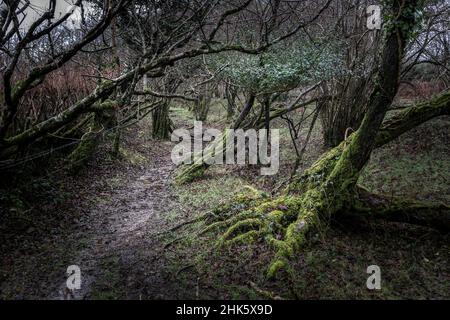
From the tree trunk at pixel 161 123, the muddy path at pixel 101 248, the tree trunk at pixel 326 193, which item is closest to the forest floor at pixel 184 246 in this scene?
the muddy path at pixel 101 248

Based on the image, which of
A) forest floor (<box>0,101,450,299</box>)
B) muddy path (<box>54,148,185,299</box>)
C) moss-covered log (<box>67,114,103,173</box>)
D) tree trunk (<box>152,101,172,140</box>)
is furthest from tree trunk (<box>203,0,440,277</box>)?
tree trunk (<box>152,101,172,140</box>)

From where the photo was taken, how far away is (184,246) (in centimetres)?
589

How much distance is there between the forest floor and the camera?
466cm

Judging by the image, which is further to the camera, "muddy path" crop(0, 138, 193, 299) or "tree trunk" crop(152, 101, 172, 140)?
"tree trunk" crop(152, 101, 172, 140)

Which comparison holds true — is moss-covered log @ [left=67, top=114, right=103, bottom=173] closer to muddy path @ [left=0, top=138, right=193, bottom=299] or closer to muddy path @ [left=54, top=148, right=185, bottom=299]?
muddy path @ [left=0, top=138, right=193, bottom=299]

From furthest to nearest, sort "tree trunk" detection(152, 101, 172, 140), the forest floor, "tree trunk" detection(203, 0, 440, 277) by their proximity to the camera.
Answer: "tree trunk" detection(152, 101, 172, 140) < "tree trunk" detection(203, 0, 440, 277) < the forest floor

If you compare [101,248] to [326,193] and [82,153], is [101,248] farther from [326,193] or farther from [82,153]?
[82,153]

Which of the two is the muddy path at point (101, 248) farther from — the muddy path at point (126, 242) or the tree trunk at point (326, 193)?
the tree trunk at point (326, 193)

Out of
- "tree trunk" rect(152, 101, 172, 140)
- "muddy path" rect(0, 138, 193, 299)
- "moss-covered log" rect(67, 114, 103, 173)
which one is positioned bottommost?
"muddy path" rect(0, 138, 193, 299)

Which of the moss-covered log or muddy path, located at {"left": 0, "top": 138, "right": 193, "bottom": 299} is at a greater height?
the moss-covered log

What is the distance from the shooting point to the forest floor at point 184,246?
4.66 meters

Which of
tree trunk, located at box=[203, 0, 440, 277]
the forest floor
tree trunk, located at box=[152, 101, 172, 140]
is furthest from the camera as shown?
tree trunk, located at box=[152, 101, 172, 140]
